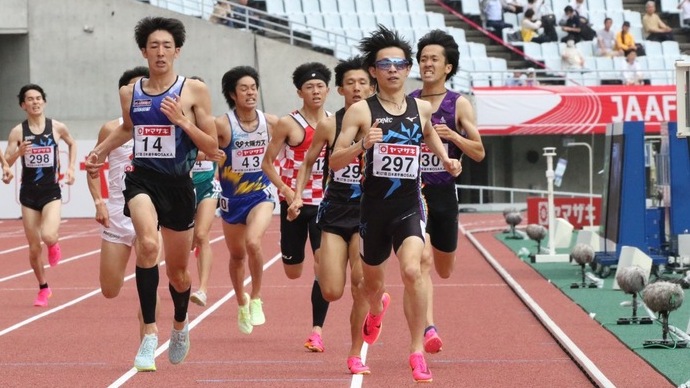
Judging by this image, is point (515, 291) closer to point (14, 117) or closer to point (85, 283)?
point (85, 283)

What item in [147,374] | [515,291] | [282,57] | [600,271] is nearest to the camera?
[147,374]

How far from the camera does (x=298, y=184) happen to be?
9680 millimetres

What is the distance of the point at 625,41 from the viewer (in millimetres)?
33781

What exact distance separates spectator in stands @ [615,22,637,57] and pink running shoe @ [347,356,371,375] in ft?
82.9

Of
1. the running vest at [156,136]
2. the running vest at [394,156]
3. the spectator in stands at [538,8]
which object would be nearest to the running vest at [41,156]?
the running vest at [156,136]

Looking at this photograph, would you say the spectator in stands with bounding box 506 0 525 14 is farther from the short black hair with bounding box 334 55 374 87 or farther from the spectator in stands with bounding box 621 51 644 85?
the short black hair with bounding box 334 55 374 87

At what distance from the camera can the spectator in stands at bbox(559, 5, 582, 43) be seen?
3397 centimetres

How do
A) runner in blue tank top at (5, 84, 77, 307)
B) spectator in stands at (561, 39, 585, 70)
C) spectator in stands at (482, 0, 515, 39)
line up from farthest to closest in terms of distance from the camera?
spectator in stands at (482, 0, 515, 39) → spectator in stands at (561, 39, 585, 70) → runner in blue tank top at (5, 84, 77, 307)

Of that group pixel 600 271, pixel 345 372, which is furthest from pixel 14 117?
pixel 345 372

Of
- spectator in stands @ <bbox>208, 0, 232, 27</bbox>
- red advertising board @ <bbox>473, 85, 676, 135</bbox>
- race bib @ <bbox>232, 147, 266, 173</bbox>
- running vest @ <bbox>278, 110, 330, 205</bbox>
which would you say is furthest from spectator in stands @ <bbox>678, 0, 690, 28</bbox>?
running vest @ <bbox>278, 110, 330, 205</bbox>

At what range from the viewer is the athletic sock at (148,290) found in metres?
9.20

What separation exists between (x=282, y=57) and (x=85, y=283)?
16.6 metres

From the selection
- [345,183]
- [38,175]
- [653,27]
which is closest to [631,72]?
[653,27]

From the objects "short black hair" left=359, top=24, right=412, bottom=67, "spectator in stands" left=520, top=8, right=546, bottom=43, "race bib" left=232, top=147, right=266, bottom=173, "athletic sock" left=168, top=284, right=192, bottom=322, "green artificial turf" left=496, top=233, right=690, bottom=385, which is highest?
"spectator in stands" left=520, top=8, right=546, bottom=43
